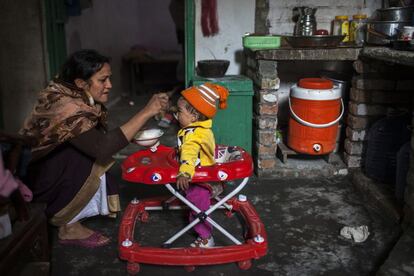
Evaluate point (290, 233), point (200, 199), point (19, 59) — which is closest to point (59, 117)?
point (200, 199)

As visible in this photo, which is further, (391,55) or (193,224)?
(391,55)

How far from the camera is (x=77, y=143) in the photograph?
2512mm

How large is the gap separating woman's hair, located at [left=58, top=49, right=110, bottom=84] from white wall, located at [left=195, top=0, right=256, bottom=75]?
202 cm

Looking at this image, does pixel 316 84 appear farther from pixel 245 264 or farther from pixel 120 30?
pixel 120 30

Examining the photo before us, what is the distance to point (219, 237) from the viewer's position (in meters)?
2.94

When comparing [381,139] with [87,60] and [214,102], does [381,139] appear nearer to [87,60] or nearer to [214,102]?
[214,102]

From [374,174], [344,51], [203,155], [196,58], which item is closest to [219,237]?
[203,155]

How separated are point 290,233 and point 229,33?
234 cm

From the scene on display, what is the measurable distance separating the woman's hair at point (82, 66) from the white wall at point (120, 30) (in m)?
3.03

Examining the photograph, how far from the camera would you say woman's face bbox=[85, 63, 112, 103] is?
2645 mm

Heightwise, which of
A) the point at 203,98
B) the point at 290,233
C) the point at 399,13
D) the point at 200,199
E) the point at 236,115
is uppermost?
the point at 399,13

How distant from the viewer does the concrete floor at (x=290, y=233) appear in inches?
101

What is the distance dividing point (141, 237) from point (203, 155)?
783 mm

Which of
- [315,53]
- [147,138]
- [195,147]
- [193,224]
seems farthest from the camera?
[315,53]
